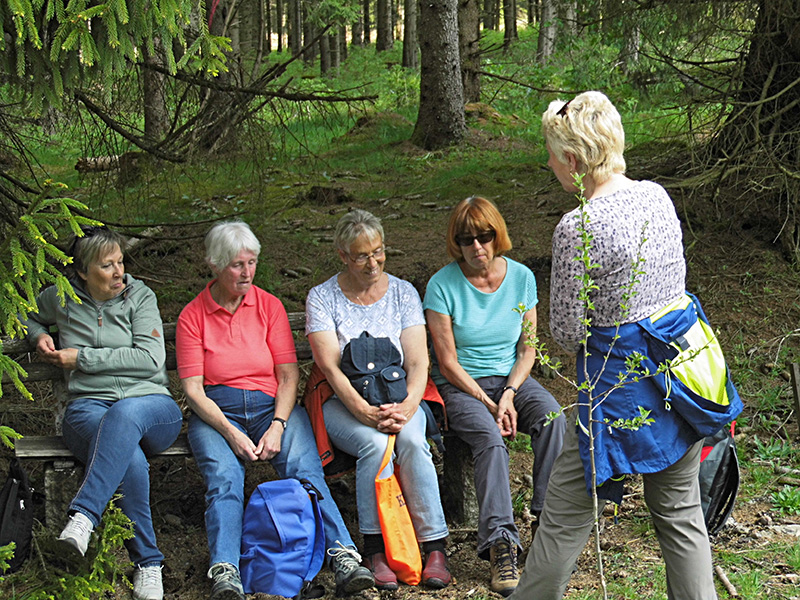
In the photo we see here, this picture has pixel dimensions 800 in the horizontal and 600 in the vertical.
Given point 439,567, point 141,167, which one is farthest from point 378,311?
point 141,167

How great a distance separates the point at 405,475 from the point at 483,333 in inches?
33.7

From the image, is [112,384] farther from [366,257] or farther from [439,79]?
[439,79]

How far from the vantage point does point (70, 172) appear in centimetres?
1078

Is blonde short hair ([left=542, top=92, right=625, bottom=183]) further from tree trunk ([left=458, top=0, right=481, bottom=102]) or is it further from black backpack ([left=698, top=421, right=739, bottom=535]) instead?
tree trunk ([left=458, top=0, right=481, bottom=102])

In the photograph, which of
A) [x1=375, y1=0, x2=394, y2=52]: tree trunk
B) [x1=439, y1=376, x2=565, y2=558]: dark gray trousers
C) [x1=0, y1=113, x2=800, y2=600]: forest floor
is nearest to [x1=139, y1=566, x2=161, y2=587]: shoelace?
[x1=0, y1=113, x2=800, y2=600]: forest floor

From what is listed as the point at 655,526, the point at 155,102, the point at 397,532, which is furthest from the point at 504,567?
the point at 155,102

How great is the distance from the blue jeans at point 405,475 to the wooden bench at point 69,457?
0.33 metres

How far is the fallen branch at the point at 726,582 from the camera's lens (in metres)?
3.51

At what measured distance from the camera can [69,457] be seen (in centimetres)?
392

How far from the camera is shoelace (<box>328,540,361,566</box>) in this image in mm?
3721

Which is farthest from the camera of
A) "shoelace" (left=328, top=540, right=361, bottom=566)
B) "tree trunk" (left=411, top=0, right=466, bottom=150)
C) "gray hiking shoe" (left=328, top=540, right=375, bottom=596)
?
"tree trunk" (left=411, top=0, right=466, bottom=150)

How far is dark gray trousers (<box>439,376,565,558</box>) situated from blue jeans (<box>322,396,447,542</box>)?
0.72ft

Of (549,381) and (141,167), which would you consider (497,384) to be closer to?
(549,381)

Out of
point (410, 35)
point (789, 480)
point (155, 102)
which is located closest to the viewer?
point (789, 480)
